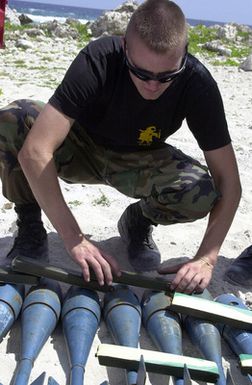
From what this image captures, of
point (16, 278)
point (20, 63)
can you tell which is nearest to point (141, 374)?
point (16, 278)

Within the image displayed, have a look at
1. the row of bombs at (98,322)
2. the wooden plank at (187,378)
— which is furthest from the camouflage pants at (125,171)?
the wooden plank at (187,378)

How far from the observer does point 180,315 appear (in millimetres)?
2930

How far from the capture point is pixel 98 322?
2775mm

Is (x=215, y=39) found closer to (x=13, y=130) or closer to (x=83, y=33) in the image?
(x=83, y=33)

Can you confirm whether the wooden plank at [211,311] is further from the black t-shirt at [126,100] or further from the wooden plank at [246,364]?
the black t-shirt at [126,100]

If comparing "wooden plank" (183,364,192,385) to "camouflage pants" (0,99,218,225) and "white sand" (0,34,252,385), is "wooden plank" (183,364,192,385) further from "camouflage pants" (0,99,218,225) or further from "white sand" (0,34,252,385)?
"camouflage pants" (0,99,218,225)

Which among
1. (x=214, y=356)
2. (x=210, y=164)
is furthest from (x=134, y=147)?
(x=214, y=356)

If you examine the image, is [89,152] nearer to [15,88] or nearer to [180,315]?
[180,315]

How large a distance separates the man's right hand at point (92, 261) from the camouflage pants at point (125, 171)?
702 mm

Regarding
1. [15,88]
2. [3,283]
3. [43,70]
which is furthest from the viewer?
[43,70]

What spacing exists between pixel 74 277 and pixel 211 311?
2.37ft

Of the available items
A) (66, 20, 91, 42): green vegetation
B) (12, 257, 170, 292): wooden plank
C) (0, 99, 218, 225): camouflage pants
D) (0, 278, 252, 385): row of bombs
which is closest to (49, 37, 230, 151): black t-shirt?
(0, 99, 218, 225): camouflage pants

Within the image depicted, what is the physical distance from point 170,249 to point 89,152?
92 centimetres

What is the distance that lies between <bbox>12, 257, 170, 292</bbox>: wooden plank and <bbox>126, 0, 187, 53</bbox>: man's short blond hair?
1.18 metres
